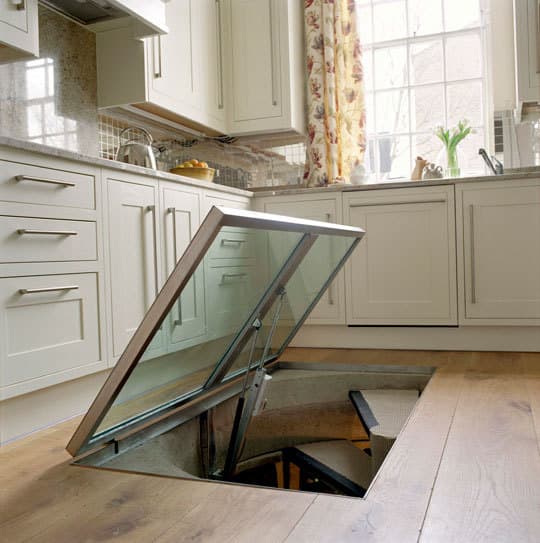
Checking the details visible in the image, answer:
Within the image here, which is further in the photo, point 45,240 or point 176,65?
point 176,65

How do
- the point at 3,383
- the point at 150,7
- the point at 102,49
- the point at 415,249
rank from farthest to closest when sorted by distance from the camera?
the point at 415,249 → the point at 102,49 → the point at 150,7 → the point at 3,383

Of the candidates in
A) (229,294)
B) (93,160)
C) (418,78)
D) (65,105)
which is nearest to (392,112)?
(418,78)

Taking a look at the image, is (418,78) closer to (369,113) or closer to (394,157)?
(369,113)

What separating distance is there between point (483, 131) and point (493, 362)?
1.78 m

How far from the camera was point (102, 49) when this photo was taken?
323 centimetres

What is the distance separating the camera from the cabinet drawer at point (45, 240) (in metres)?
1.98

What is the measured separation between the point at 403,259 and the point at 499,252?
50 centimetres

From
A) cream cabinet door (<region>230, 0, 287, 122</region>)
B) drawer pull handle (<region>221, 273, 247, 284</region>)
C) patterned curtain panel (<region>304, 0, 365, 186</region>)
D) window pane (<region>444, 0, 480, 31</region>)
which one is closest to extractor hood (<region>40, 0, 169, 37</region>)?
cream cabinet door (<region>230, 0, 287, 122</region>)

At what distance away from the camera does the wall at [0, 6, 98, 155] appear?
270 cm

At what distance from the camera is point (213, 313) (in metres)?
1.46

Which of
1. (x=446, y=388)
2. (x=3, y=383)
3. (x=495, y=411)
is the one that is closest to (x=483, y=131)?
(x=446, y=388)

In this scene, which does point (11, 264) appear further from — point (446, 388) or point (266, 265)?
point (446, 388)

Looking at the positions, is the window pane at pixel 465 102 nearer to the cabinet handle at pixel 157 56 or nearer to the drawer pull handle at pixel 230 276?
the cabinet handle at pixel 157 56

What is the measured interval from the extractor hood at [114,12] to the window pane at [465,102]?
2116 mm
